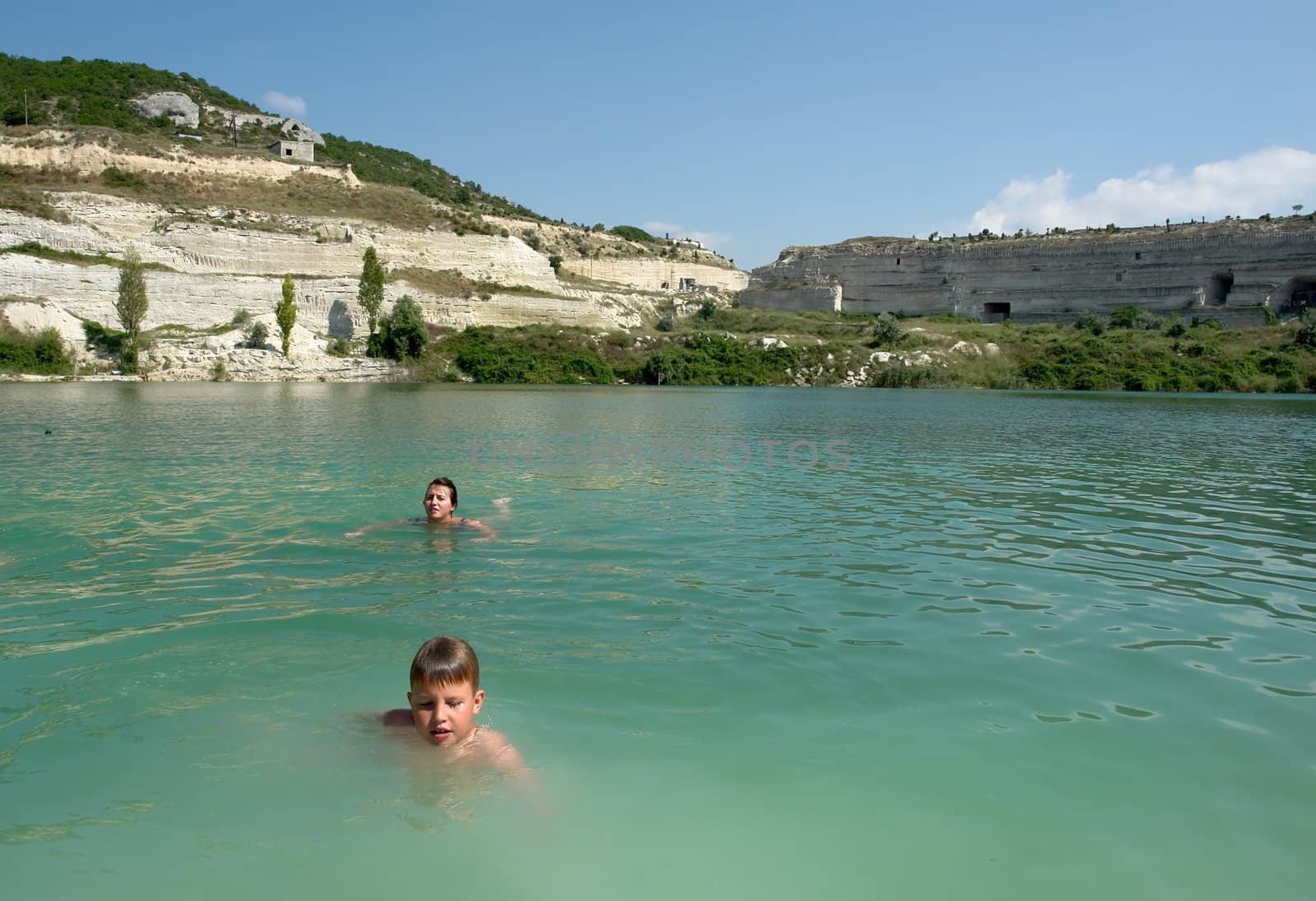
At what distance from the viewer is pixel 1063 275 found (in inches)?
3024

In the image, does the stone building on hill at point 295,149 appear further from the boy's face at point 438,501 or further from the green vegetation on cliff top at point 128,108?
the boy's face at point 438,501

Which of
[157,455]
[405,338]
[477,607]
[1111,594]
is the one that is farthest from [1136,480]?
[405,338]

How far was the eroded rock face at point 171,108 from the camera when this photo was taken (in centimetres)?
9062

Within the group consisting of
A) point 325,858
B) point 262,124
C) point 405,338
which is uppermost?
point 262,124

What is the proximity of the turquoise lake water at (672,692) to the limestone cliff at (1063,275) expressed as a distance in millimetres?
70337

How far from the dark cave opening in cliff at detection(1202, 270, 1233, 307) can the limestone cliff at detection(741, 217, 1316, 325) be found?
0.29 feet

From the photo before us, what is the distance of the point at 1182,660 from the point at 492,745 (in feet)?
14.4

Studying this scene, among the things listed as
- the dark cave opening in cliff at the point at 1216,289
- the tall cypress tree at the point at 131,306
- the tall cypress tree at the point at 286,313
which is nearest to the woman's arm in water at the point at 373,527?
the tall cypress tree at the point at 286,313

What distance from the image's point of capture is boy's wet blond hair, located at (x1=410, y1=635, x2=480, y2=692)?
13.1 feet

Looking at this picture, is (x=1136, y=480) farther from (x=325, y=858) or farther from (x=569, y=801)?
(x=325, y=858)

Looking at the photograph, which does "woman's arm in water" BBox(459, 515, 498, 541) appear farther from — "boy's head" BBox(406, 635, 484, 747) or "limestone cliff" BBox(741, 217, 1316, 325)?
"limestone cliff" BBox(741, 217, 1316, 325)

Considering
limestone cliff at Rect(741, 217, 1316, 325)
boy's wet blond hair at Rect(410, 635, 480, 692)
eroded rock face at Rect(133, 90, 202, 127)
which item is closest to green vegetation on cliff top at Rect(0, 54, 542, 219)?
eroded rock face at Rect(133, 90, 202, 127)

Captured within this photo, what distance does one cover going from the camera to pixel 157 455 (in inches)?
587

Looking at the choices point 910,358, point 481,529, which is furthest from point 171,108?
point 481,529
